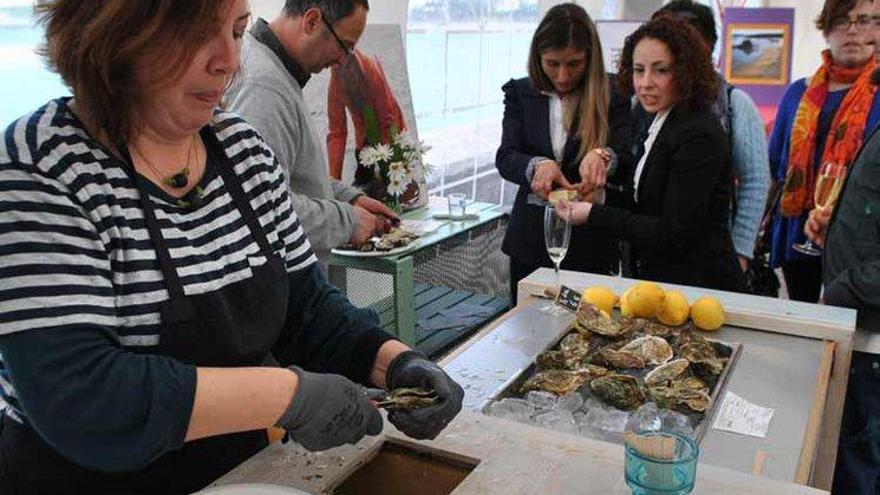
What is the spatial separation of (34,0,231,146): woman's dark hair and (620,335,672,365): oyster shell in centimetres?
107

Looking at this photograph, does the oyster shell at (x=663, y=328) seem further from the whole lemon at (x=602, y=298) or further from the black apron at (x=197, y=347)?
the black apron at (x=197, y=347)

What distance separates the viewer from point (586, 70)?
2.79 m

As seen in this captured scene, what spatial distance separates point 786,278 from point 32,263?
2.76 metres

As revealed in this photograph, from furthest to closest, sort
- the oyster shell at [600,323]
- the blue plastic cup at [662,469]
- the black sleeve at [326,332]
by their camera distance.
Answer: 1. the oyster shell at [600,323]
2. the black sleeve at [326,332]
3. the blue plastic cup at [662,469]

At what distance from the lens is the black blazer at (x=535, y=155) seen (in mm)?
2820

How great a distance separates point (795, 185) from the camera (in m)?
2.98

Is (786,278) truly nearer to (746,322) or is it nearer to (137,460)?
(746,322)

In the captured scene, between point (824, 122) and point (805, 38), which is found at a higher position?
point (805, 38)

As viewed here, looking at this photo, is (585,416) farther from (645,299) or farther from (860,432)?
(860,432)

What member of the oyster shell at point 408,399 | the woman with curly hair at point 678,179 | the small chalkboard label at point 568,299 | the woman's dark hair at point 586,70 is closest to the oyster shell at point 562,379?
the small chalkboard label at point 568,299

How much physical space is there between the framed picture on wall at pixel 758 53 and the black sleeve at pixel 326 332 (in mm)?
4611

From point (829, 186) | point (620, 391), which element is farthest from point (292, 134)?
point (829, 186)

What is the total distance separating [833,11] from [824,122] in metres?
0.40

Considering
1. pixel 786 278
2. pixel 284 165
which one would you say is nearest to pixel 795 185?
pixel 786 278
